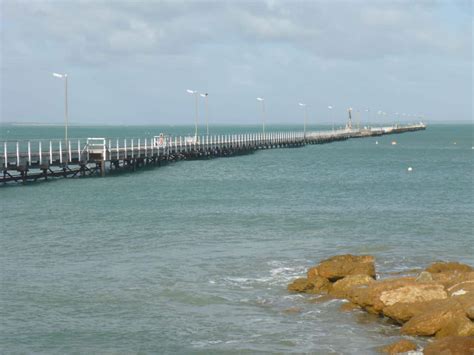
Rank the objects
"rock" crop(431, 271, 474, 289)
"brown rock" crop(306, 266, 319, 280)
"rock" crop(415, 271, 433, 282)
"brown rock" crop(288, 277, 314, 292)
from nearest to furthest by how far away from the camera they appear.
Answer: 1. "rock" crop(431, 271, 474, 289)
2. "rock" crop(415, 271, 433, 282)
3. "brown rock" crop(288, 277, 314, 292)
4. "brown rock" crop(306, 266, 319, 280)

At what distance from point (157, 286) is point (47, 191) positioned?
86.7 ft

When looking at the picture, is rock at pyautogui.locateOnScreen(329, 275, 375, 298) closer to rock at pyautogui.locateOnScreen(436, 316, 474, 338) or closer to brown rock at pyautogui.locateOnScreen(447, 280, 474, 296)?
brown rock at pyautogui.locateOnScreen(447, 280, 474, 296)

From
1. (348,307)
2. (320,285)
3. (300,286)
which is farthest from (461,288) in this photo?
(300,286)

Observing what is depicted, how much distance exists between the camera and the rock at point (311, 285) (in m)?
20.2

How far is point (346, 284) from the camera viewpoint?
65.5ft

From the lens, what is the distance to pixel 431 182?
55625 millimetres

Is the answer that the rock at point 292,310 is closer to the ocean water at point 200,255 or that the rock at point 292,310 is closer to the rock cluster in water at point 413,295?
the ocean water at point 200,255

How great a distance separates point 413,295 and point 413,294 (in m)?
0.03

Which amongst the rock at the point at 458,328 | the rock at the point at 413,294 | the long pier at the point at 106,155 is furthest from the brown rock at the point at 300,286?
the long pier at the point at 106,155

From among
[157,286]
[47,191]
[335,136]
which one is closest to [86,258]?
[157,286]

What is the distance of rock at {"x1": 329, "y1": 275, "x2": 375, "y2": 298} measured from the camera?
19656mm

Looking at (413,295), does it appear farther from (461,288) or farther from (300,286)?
(300,286)

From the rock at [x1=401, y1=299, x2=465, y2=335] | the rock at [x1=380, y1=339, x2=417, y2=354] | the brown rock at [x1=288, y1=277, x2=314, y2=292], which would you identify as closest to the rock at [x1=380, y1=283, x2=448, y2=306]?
the rock at [x1=401, y1=299, x2=465, y2=335]

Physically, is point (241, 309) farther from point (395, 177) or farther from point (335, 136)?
point (335, 136)
